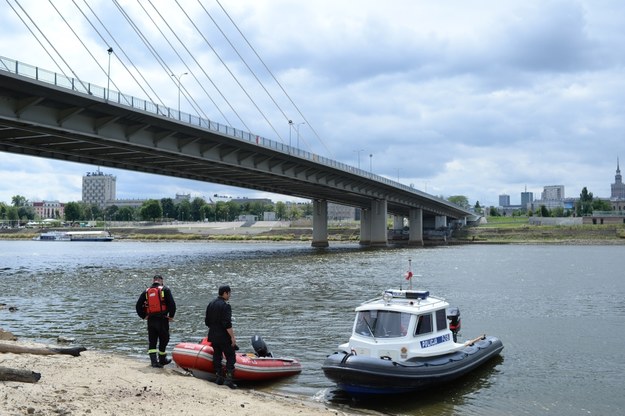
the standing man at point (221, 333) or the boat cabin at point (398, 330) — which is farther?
the boat cabin at point (398, 330)

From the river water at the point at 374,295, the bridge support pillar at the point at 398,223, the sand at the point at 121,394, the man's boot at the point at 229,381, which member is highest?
the bridge support pillar at the point at 398,223

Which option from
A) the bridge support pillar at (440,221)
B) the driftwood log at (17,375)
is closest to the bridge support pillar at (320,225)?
the bridge support pillar at (440,221)

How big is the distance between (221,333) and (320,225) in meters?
98.7

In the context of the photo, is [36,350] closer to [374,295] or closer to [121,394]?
[121,394]

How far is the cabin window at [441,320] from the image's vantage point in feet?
53.2

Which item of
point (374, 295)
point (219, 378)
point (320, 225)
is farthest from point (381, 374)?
point (320, 225)

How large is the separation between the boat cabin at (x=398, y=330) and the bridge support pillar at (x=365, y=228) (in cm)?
10424

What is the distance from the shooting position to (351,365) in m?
14.2

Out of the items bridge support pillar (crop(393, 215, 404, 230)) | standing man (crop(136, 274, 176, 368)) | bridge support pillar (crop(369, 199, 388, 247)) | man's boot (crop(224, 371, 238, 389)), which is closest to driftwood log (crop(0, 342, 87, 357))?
standing man (crop(136, 274, 176, 368))

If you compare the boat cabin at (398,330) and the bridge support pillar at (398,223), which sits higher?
the bridge support pillar at (398,223)

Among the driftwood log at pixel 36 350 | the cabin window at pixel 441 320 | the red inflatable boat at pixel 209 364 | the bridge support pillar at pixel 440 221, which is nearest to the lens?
the red inflatable boat at pixel 209 364

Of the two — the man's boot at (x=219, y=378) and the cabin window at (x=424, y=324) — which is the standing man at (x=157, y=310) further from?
the cabin window at (x=424, y=324)

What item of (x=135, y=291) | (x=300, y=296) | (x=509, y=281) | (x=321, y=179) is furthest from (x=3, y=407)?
(x=321, y=179)

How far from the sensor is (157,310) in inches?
567
